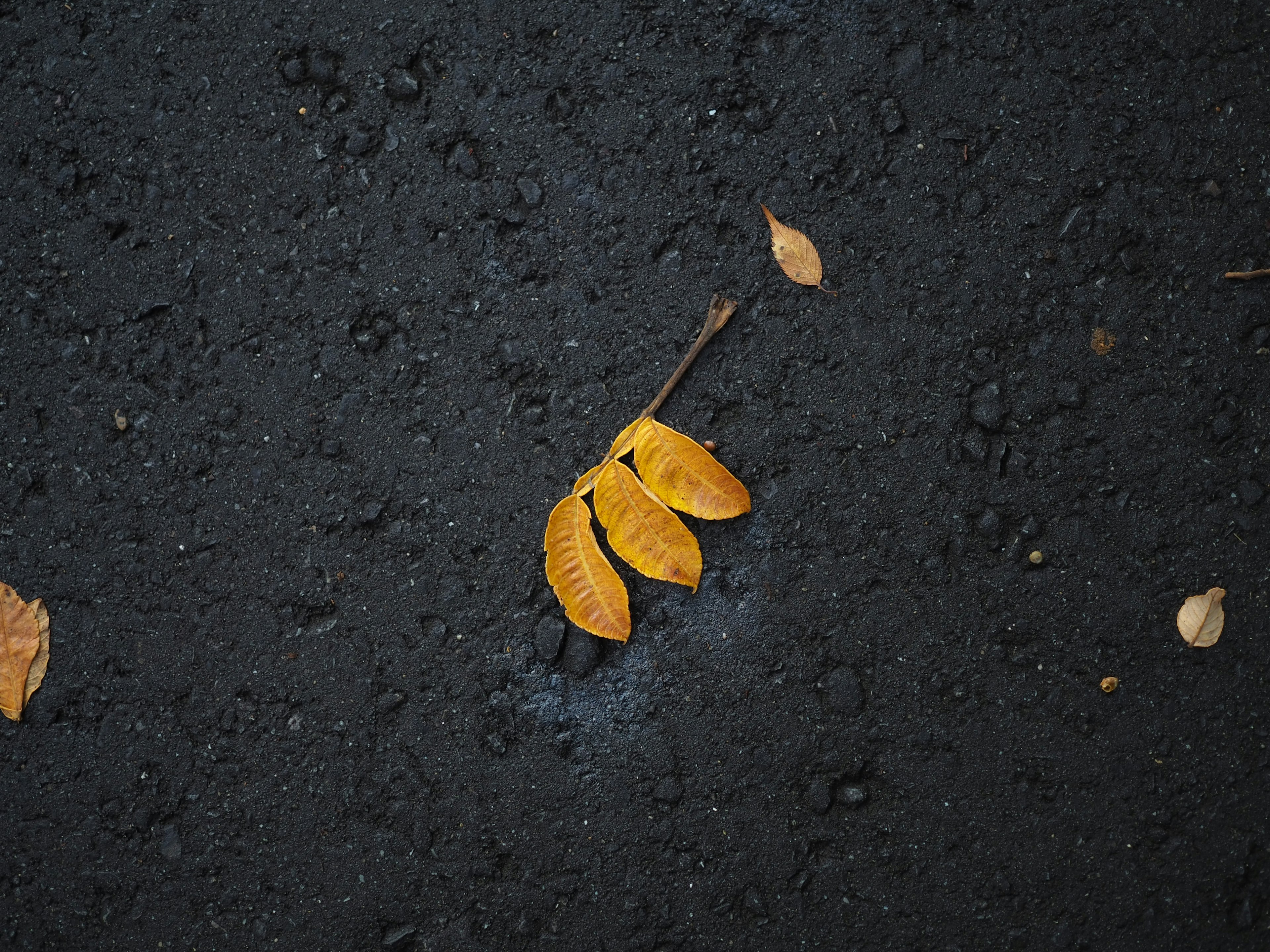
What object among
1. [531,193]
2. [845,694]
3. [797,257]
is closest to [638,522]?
[845,694]

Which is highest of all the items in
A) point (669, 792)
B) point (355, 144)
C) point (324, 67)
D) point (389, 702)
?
point (324, 67)

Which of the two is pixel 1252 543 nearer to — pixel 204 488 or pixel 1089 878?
pixel 1089 878

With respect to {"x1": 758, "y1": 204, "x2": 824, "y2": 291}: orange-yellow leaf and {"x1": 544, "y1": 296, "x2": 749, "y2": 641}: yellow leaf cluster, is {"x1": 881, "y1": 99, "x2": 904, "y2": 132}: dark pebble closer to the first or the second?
{"x1": 758, "y1": 204, "x2": 824, "y2": 291}: orange-yellow leaf

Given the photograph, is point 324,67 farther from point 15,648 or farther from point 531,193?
point 15,648

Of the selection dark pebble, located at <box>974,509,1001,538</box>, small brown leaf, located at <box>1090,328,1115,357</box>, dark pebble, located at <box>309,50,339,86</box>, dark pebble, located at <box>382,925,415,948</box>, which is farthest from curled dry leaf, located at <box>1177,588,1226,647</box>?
dark pebble, located at <box>309,50,339,86</box>

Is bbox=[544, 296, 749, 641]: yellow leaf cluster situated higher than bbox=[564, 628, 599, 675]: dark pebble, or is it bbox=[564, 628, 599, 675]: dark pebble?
bbox=[544, 296, 749, 641]: yellow leaf cluster
